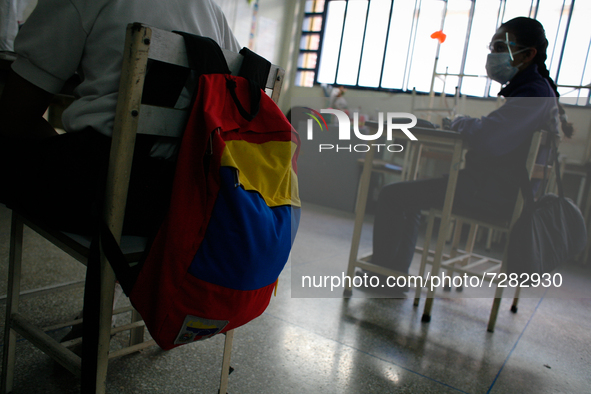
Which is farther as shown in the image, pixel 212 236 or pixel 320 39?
pixel 320 39

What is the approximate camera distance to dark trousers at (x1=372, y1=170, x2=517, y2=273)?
1661 mm

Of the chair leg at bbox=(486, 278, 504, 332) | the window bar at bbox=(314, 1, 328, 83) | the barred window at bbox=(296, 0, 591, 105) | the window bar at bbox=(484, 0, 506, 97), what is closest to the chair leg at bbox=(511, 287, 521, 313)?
the chair leg at bbox=(486, 278, 504, 332)

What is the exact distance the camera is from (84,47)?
0.77 meters

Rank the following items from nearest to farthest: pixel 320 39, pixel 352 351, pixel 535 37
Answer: pixel 352 351 < pixel 535 37 < pixel 320 39

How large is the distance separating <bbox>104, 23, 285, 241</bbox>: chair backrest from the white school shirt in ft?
0.24

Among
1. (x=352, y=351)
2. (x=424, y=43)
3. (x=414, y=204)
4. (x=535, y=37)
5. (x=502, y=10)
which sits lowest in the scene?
(x=352, y=351)

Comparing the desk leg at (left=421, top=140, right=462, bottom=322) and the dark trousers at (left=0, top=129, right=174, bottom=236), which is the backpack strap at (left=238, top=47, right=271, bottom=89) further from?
the desk leg at (left=421, top=140, right=462, bottom=322)

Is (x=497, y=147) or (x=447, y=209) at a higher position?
(x=497, y=147)

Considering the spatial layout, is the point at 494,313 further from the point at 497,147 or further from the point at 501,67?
the point at 501,67

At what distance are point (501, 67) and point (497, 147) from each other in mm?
426

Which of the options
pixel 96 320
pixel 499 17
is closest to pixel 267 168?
pixel 96 320

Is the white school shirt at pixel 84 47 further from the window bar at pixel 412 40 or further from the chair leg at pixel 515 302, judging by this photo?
the window bar at pixel 412 40

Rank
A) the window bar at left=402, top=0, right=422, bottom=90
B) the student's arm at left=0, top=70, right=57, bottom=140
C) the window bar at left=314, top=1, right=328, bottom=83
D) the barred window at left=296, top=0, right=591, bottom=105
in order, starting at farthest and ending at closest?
the window bar at left=314, top=1, right=328, bottom=83 < the window bar at left=402, top=0, right=422, bottom=90 < the barred window at left=296, top=0, right=591, bottom=105 < the student's arm at left=0, top=70, right=57, bottom=140

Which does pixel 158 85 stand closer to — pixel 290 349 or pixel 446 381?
pixel 290 349
